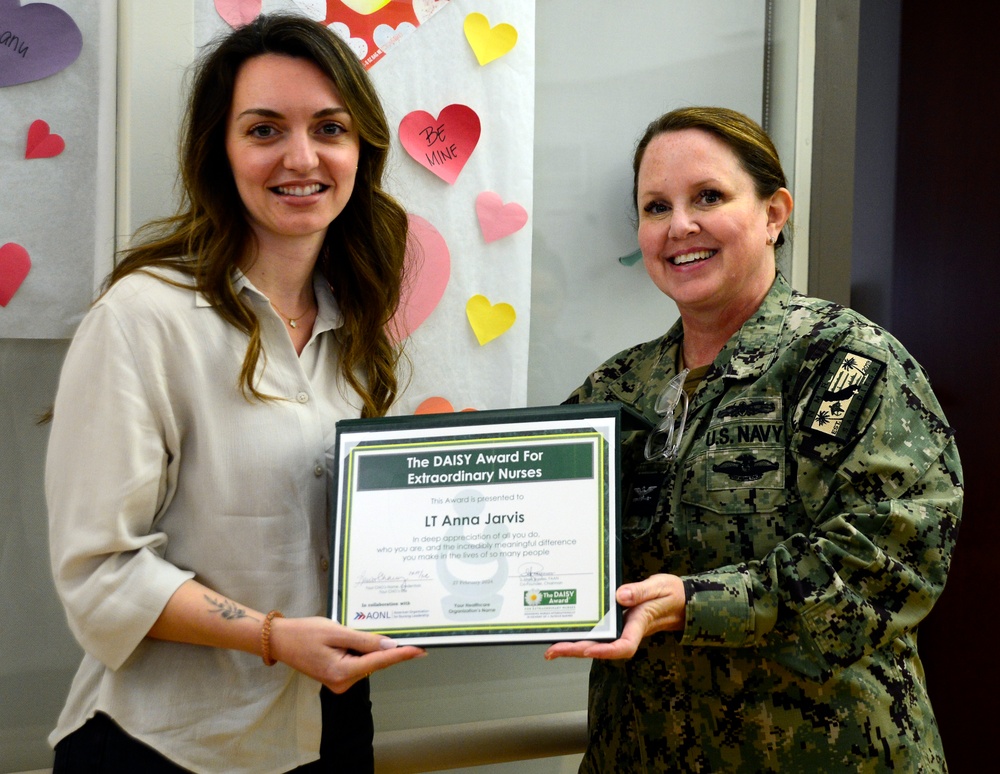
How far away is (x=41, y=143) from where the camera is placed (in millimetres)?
1751

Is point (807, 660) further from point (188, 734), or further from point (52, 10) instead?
point (52, 10)

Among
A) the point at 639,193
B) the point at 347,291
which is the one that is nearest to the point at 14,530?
the point at 347,291

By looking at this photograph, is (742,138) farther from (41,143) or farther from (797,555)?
(41,143)

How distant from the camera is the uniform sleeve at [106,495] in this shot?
4.50 ft

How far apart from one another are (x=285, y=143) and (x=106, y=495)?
61 cm

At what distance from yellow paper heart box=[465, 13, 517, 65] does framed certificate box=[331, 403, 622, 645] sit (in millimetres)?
992

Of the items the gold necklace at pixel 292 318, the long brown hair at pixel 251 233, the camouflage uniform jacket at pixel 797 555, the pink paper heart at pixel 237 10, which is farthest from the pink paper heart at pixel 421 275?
the camouflage uniform jacket at pixel 797 555

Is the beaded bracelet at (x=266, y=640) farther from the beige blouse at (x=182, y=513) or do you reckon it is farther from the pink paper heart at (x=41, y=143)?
the pink paper heart at (x=41, y=143)

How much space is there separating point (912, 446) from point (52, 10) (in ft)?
5.48

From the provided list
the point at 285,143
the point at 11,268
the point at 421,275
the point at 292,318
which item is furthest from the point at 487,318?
the point at 11,268

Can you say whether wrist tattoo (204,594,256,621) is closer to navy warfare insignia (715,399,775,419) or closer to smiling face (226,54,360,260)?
smiling face (226,54,360,260)

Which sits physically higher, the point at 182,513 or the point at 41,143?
the point at 41,143

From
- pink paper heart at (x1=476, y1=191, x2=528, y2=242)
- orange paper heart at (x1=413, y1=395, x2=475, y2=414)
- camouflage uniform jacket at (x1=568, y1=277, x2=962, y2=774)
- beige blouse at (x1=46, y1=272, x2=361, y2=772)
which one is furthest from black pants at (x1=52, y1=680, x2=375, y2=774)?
pink paper heart at (x1=476, y1=191, x2=528, y2=242)

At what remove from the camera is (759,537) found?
1.56 m
